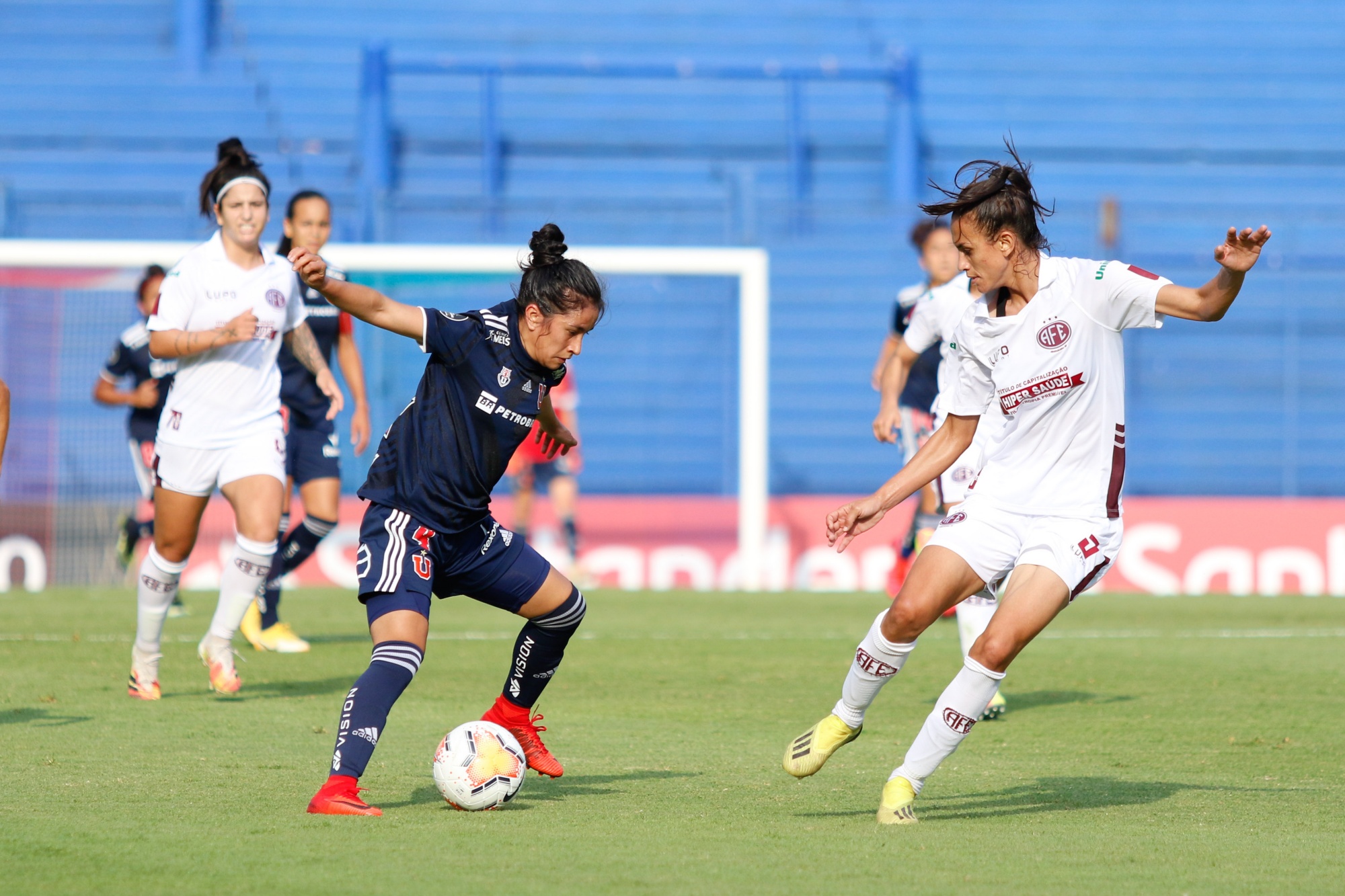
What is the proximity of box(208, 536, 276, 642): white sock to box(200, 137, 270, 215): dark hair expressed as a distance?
5.00ft

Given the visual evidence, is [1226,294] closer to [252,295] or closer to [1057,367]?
[1057,367]

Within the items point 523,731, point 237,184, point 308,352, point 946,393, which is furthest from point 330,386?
point 946,393

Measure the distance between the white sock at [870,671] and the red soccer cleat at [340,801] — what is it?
1.44 m

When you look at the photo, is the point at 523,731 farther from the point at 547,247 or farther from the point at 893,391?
the point at 893,391

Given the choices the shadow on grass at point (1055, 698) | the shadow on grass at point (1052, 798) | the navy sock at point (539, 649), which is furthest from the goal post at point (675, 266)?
the shadow on grass at point (1052, 798)

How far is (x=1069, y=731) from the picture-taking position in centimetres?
663

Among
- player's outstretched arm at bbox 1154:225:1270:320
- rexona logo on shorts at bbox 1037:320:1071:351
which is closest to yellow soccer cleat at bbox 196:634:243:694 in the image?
rexona logo on shorts at bbox 1037:320:1071:351

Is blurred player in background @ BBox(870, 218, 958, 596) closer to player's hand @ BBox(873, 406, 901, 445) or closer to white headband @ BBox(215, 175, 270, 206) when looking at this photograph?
player's hand @ BBox(873, 406, 901, 445)

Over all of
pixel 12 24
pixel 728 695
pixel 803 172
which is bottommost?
pixel 728 695

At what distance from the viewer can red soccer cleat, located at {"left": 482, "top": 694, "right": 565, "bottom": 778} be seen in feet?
17.7

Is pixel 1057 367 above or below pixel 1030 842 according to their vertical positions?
above

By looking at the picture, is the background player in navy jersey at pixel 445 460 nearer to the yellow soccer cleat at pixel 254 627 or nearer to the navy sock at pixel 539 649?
the navy sock at pixel 539 649

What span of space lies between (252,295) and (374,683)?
2907mm

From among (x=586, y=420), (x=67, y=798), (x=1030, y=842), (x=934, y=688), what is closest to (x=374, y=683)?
(x=67, y=798)
